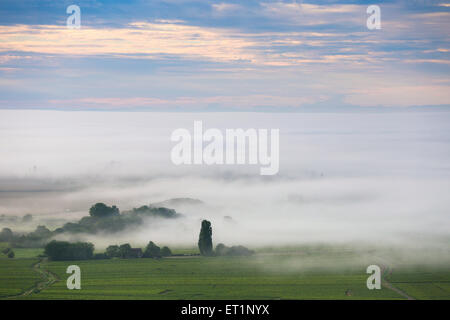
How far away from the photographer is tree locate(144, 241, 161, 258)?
146 ft

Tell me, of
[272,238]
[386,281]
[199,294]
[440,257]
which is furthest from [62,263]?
[440,257]

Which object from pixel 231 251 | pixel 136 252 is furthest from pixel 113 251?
pixel 231 251

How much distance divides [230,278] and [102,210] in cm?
1862

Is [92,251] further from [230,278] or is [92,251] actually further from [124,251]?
[230,278]

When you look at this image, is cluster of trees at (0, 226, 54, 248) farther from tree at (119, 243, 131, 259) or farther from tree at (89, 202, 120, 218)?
tree at (119, 243, 131, 259)

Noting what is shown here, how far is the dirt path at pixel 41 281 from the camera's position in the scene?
35.1 m

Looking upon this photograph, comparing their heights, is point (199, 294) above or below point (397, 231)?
below

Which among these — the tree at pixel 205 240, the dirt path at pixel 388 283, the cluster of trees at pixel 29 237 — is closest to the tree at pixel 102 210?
the cluster of trees at pixel 29 237

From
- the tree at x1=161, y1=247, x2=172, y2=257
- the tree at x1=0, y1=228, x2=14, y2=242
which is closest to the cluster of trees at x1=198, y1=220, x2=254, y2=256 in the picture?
the tree at x1=161, y1=247, x2=172, y2=257

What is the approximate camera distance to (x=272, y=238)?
46.6 meters

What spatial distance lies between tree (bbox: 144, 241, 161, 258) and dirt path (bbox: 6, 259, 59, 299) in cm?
726

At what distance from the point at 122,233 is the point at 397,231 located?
67.9 feet
